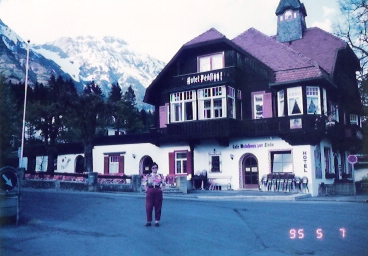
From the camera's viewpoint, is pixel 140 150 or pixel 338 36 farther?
pixel 140 150

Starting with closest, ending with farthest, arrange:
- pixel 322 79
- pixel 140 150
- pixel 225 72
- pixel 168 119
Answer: pixel 322 79
pixel 225 72
pixel 168 119
pixel 140 150

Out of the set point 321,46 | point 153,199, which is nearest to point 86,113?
point 321,46

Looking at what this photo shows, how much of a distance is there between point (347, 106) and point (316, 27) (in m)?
7.23

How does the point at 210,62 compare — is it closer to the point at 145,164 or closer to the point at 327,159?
the point at 145,164

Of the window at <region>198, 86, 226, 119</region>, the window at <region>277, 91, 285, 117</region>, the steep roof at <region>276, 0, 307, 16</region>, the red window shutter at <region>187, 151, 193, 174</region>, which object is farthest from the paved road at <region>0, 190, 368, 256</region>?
the steep roof at <region>276, 0, 307, 16</region>

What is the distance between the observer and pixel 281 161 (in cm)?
2695

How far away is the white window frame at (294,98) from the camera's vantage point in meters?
26.2

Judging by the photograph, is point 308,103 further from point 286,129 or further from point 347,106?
point 347,106

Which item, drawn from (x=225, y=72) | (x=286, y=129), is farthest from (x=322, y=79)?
(x=225, y=72)

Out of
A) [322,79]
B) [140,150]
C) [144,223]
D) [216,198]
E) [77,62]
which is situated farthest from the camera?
[77,62]

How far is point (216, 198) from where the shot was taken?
2230cm

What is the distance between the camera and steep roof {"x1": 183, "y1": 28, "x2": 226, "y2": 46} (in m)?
30.3

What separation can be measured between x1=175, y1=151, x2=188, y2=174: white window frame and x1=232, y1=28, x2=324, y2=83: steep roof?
9252mm

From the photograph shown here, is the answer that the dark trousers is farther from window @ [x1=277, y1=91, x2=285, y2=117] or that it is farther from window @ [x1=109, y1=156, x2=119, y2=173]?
window @ [x1=109, y1=156, x2=119, y2=173]
